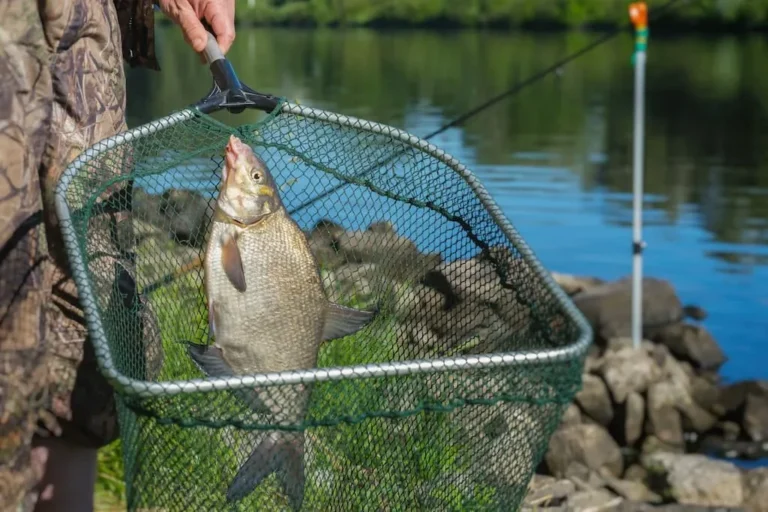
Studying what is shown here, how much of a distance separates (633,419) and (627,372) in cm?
41

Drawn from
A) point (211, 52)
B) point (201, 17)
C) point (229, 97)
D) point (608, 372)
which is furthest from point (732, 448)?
point (229, 97)

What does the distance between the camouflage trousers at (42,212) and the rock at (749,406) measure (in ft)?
27.4

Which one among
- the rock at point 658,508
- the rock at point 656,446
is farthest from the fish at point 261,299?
the rock at point 656,446

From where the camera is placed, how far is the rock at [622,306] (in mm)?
11117

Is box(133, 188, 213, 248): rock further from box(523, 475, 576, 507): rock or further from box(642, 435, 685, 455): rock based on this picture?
box(642, 435, 685, 455): rock

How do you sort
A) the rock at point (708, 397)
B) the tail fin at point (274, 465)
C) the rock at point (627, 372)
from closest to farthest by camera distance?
the tail fin at point (274, 465), the rock at point (627, 372), the rock at point (708, 397)

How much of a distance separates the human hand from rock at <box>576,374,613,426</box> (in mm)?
6997

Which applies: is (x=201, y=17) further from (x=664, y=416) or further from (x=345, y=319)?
(x=664, y=416)

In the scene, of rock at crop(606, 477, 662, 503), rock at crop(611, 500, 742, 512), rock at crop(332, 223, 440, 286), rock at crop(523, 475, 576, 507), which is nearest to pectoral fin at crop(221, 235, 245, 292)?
rock at crop(332, 223, 440, 286)

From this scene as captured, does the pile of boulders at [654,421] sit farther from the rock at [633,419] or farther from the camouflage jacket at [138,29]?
the camouflage jacket at [138,29]

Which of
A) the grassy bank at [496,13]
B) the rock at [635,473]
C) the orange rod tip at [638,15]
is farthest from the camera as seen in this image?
the grassy bank at [496,13]

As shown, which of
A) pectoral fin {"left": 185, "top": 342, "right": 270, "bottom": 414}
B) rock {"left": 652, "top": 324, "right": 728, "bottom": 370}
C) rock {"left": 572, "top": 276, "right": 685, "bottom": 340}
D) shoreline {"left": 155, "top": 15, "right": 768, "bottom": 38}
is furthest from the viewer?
shoreline {"left": 155, "top": 15, "right": 768, "bottom": 38}

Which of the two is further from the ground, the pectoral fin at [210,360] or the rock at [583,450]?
the pectoral fin at [210,360]

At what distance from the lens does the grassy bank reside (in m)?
62.5
